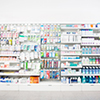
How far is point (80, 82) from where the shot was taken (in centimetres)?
418

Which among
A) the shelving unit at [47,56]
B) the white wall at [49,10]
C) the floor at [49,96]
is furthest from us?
the white wall at [49,10]

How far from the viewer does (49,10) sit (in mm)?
5160

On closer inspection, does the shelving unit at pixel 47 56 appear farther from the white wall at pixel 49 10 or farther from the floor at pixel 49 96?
the white wall at pixel 49 10

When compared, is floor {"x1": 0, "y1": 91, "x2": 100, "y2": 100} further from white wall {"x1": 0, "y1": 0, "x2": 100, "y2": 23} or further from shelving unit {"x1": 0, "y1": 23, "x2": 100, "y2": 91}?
white wall {"x1": 0, "y1": 0, "x2": 100, "y2": 23}

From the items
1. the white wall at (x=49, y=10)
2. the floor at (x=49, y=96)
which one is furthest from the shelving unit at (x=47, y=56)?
the white wall at (x=49, y=10)

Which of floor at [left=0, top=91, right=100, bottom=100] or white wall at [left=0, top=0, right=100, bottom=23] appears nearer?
floor at [left=0, top=91, right=100, bottom=100]

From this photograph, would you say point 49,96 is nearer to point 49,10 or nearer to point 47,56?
point 47,56

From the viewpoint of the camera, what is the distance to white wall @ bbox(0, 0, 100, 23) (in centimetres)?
510

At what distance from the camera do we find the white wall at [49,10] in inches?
201

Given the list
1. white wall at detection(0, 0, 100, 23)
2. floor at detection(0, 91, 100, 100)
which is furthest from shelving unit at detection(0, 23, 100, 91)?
white wall at detection(0, 0, 100, 23)

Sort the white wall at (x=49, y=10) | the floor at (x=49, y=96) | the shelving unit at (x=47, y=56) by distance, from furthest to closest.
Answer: the white wall at (x=49, y=10)
the shelving unit at (x=47, y=56)
the floor at (x=49, y=96)

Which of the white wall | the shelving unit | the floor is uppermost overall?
the white wall

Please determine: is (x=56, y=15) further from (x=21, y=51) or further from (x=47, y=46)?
(x=21, y=51)

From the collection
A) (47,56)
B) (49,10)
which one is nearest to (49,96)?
(47,56)
